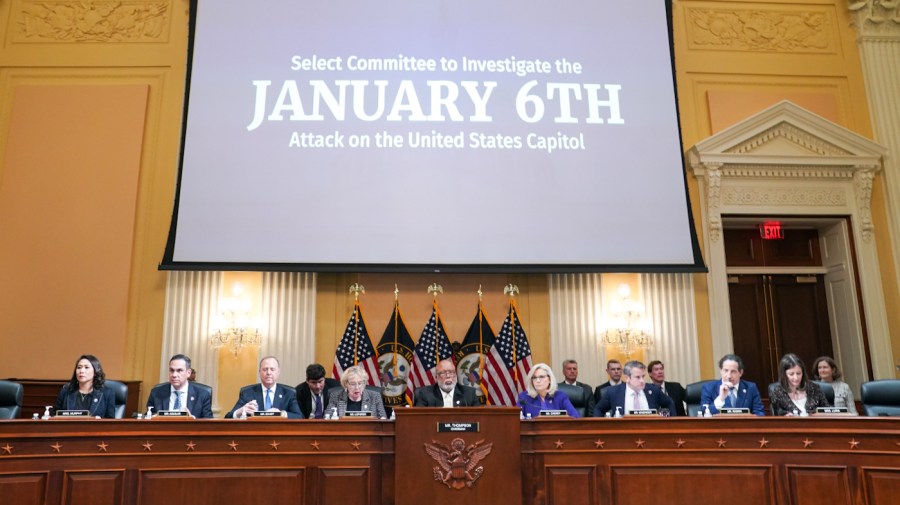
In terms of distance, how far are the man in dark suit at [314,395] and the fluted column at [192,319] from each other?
1.58 m

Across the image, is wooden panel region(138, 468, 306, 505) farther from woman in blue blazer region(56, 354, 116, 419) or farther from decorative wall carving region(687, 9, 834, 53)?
decorative wall carving region(687, 9, 834, 53)

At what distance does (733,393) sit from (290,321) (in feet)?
13.8

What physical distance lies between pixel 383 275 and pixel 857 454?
463 cm

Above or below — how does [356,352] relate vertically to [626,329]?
below

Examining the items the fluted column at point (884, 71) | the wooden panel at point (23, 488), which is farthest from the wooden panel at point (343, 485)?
the fluted column at point (884, 71)

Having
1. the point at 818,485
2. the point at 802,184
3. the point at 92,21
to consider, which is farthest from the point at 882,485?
the point at 92,21

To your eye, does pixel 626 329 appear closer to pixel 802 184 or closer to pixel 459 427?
pixel 802 184

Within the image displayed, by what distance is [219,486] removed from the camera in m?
3.91

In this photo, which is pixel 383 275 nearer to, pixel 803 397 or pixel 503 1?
pixel 503 1

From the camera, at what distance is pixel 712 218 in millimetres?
7512

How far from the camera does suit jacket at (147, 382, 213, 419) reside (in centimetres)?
493

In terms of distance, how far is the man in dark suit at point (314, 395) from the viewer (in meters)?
5.54

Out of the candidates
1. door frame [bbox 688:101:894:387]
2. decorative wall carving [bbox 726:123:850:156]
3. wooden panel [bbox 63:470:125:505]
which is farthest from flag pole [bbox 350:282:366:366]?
decorative wall carving [bbox 726:123:850:156]

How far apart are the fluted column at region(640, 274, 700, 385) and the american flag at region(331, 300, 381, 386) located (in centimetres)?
284
